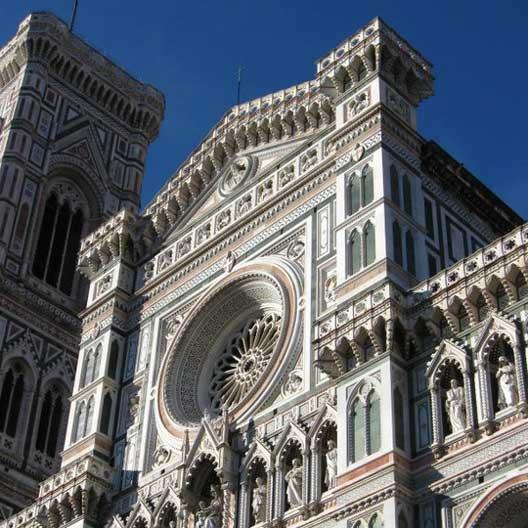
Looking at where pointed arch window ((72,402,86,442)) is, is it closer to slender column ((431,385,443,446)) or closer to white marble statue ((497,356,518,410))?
slender column ((431,385,443,446))

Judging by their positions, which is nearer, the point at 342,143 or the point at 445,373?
the point at 445,373

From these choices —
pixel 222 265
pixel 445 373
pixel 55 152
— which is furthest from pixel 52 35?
pixel 445 373

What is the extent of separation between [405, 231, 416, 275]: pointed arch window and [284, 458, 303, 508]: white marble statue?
346cm

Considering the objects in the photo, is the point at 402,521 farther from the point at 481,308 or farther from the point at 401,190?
the point at 401,190

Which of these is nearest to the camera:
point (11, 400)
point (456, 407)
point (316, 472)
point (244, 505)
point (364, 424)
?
point (456, 407)

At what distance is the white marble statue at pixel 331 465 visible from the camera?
A: 16531 mm

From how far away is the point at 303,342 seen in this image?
18797mm

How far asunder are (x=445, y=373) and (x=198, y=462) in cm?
489

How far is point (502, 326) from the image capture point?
1543cm

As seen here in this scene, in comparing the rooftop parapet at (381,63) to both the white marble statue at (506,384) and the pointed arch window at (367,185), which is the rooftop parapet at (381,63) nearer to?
the pointed arch window at (367,185)

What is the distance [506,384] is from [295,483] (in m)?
3.80

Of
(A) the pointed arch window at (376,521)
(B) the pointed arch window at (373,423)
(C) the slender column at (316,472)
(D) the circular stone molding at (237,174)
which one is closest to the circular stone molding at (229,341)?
(C) the slender column at (316,472)

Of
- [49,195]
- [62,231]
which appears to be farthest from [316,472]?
[49,195]

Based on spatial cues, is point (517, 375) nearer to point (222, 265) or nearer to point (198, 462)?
point (198, 462)
